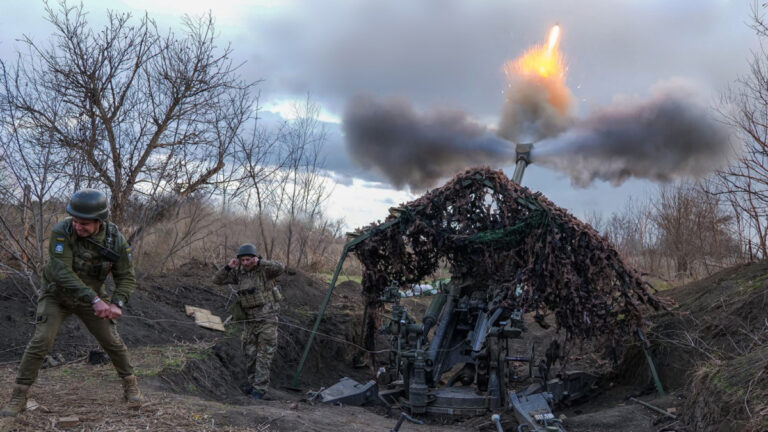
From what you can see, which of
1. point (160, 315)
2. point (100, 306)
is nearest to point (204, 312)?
point (160, 315)

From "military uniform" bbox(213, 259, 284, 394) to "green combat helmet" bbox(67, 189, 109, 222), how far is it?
333 cm

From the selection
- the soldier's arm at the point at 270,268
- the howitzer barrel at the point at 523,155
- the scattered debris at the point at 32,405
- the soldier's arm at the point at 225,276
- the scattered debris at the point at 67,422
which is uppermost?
the howitzer barrel at the point at 523,155

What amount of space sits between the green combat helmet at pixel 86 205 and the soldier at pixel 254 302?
3159 mm

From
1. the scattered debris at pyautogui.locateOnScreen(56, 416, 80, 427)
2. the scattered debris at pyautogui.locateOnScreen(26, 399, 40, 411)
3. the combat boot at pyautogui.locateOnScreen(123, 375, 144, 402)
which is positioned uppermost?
the combat boot at pyautogui.locateOnScreen(123, 375, 144, 402)

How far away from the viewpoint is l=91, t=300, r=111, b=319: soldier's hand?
5812 millimetres

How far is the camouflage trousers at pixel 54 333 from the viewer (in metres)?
5.77

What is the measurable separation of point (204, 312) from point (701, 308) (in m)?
8.66

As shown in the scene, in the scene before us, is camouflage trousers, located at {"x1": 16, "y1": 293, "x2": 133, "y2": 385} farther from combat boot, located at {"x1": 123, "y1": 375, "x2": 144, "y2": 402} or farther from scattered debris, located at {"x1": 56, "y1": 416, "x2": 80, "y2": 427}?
scattered debris, located at {"x1": 56, "y1": 416, "x2": 80, "y2": 427}

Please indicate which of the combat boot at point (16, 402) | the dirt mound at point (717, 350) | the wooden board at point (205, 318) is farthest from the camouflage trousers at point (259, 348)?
the dirt mound at point (717, 350)

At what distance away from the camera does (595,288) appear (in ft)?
30.8

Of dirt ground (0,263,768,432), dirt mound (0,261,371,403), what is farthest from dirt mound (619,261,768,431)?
dirt mound (0,261,371,403)

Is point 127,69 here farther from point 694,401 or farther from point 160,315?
point 694,401

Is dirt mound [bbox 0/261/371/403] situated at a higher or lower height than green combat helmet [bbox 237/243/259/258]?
lower

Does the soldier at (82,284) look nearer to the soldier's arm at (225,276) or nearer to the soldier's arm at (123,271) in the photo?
the soldier's arm at (123,271)
